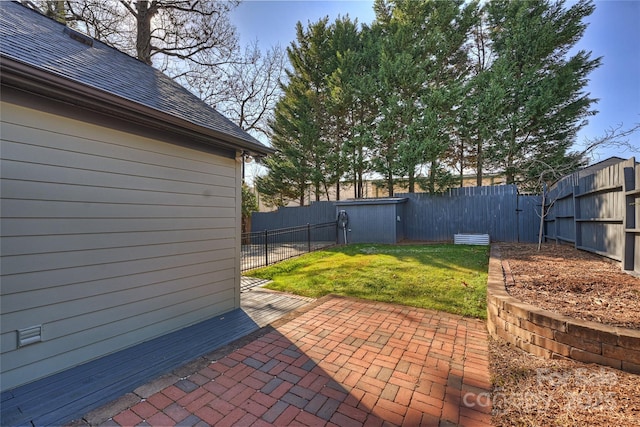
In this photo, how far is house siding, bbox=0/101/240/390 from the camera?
2.29 metres

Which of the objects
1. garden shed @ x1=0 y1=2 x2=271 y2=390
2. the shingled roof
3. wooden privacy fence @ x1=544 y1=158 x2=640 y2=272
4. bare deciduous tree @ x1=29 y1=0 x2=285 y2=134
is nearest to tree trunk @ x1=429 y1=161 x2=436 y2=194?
wooden privacy fence @ x1=544 y1=158 x2=640 y2=272

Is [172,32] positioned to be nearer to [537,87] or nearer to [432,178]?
[432,178]

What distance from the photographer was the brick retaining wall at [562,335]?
1.98m

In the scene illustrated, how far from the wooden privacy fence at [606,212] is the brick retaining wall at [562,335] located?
89.7 inches

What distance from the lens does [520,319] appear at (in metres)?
2.58

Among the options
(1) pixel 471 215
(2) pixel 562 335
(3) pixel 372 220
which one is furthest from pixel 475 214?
(2) pixel 562 335

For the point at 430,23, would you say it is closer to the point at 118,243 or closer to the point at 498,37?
the point at 498,37

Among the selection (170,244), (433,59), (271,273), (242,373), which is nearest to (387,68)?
(433,59)

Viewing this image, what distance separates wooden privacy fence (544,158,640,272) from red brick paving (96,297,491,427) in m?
2.40

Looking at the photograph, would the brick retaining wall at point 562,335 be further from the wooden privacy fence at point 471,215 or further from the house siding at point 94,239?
the wooden privacy fence at point 471,215

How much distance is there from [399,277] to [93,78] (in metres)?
5.40

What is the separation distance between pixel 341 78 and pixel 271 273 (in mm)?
11941

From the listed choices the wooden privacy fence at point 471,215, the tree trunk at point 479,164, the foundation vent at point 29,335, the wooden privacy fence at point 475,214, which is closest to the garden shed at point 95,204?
the foundation vent at point 29,335

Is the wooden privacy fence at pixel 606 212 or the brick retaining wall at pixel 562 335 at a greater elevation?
the wooden privacy fence at pixel 606 212
